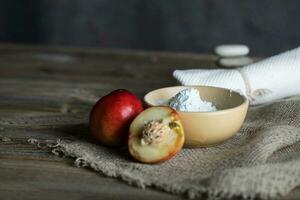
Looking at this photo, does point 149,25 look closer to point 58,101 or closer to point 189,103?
point 58,101

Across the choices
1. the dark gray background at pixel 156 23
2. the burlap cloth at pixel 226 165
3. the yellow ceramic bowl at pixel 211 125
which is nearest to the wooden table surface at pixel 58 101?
the burlap cloth at pixel 226 165

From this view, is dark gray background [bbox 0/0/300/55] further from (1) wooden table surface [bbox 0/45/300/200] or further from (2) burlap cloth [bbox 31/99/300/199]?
(2) burlap cloth [bbox 31/99/300/199]

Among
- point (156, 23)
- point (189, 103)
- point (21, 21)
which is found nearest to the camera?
point (189, 103)

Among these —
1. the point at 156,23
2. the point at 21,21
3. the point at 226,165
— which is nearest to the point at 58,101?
the point at 226,165

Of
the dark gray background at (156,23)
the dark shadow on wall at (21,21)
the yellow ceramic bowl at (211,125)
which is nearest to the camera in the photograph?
the yellow ceramic bowl at (211,125)

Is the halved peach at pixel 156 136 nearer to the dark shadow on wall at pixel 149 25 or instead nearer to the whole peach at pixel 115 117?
the whole peach at pixel 115 117

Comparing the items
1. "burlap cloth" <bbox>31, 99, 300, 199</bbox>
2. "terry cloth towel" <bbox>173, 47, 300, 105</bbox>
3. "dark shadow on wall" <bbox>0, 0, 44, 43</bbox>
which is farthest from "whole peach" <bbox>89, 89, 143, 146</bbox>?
"dark shadow on wall" <bbox>0, 0, 44, 43</bbox>
